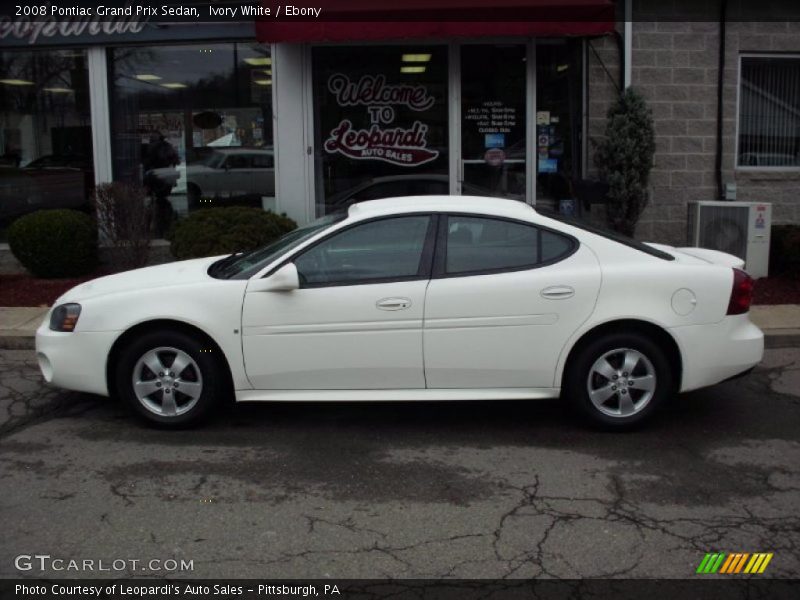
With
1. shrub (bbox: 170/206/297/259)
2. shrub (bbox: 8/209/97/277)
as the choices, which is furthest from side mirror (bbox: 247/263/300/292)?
shrub (bbox: 8/209/97/277)

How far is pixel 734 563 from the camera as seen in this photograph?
405 cm

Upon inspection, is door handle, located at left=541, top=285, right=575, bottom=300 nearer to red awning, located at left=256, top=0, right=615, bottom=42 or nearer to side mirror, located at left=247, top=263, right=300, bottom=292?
side mirror, located at left=247, top=263, right=300, bottom=292

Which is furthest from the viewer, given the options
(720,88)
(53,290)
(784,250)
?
(720,88)

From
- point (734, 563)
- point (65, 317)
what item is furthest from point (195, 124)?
point (734, 563)

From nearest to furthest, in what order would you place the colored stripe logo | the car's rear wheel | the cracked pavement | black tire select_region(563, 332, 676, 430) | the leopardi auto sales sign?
the colored stripe logo < the cracked pavement < black tire select_region(563, 332, 676, 430) < the leopardi auto sales sign < the car's rear wheel

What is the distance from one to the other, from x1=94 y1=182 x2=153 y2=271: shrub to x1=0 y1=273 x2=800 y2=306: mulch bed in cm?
66

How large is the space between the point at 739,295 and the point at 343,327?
256 cm

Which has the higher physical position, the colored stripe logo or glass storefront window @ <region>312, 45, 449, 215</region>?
glass storefront window @ <region>312, 45, 449, 215</region>

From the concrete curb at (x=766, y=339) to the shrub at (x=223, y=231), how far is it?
2180mm

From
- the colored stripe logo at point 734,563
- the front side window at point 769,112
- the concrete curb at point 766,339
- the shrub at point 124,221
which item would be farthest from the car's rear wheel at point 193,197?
the colored stripe logo at point 734,563

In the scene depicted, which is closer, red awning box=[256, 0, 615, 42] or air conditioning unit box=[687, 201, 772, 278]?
red awning box=[256, 0, 615, 42]

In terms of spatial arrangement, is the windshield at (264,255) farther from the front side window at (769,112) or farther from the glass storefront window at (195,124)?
the front side window at (769,112)

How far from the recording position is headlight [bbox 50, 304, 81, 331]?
19.1 feet

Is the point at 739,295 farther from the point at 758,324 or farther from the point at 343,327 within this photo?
the point at 758,324
